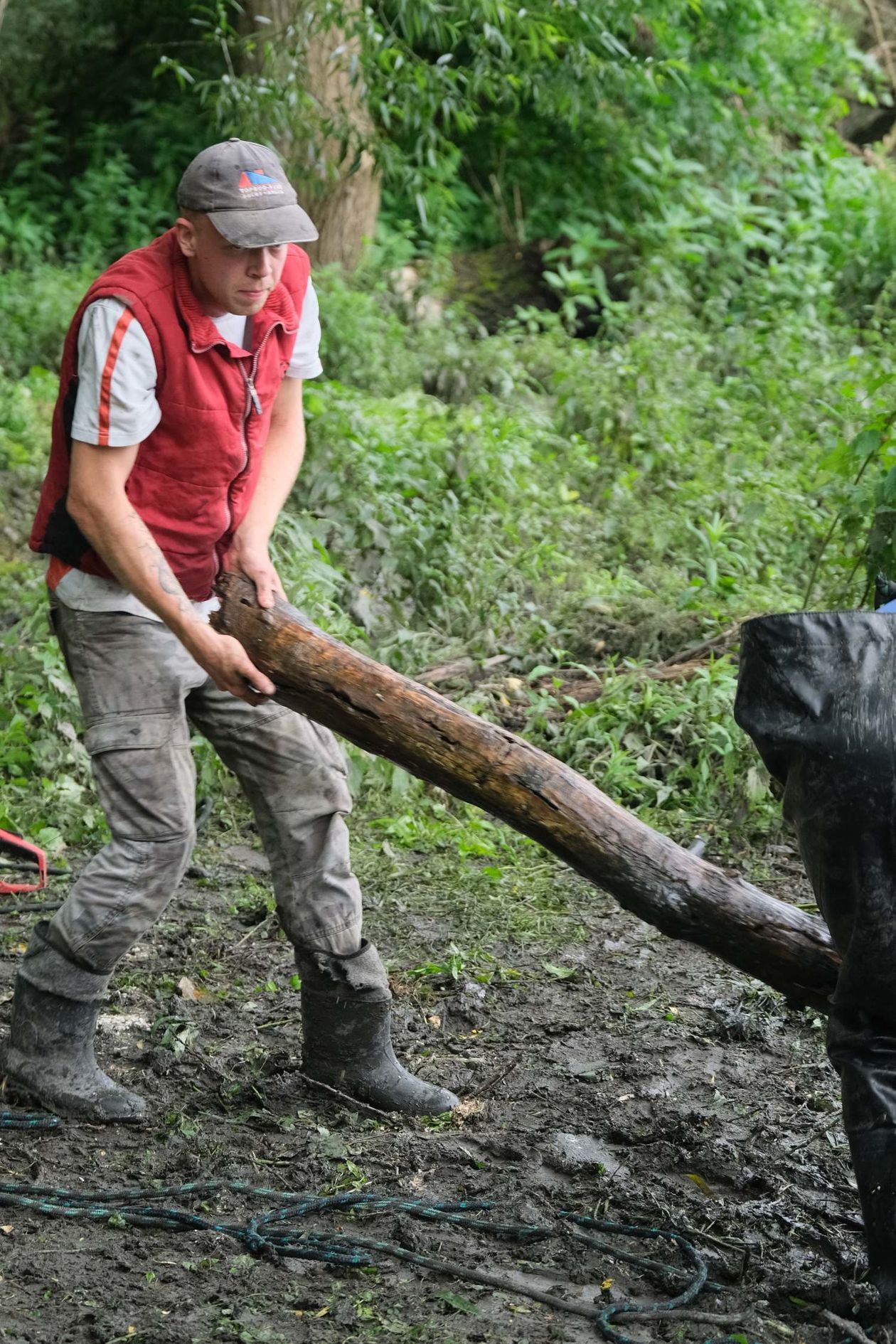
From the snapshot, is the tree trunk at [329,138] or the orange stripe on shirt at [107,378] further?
the tree trunk at [329,138]

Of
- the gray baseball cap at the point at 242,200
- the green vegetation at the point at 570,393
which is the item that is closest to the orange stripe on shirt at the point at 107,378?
the gray baseball cap at the point at 242,200

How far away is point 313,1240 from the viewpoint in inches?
112

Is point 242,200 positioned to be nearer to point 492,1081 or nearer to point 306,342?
point 306,342

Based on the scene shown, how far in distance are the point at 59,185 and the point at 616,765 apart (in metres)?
9.30

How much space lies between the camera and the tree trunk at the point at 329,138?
8.59 m

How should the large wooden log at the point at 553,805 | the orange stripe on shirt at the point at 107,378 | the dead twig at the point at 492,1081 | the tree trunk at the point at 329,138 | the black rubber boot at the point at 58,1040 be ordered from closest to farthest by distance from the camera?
1. the large wooden log at the point at 553,805
2. the orange stripe on shirt at the point at 107,378
3. the black rubber boot at the point at 58,1040
4. the dead twig at the point at 492,1081
5. the tree trunk at the point at 329,138

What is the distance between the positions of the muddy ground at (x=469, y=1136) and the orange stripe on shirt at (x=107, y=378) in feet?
5.58

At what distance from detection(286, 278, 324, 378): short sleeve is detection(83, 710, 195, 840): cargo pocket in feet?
3.10

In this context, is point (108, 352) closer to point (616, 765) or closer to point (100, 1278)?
point (100, 1278)

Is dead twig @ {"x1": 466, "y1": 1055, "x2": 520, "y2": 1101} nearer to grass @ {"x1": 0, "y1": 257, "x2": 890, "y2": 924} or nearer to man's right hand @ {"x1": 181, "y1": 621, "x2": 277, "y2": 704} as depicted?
grass @ {"x1": 0, "y1": 257, "x2": 890, "y2": 924}

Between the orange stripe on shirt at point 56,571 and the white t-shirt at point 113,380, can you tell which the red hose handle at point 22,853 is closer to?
the orange stripe on shirt at point 56,571

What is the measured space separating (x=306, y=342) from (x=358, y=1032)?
70.5 inches

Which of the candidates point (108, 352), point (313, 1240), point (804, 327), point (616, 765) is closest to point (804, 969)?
point (313, 1240)

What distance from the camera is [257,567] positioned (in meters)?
3.38
